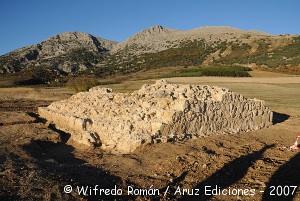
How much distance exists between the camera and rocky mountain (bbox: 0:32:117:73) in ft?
274

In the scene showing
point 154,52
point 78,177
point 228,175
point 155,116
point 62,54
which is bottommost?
point 228,175

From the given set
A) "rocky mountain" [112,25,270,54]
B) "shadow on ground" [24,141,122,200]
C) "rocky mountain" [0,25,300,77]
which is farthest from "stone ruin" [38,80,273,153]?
"rocky mountain" [112,25,270,54]

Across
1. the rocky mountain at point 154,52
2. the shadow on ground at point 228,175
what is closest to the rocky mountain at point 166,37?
the rocky mountain at point 154,52

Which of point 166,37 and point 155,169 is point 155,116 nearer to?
point 155,169

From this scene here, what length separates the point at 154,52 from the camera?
318 feet

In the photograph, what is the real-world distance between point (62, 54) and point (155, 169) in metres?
97.2

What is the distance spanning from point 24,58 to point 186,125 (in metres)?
91.9

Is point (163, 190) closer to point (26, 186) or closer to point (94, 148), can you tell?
point (26, 186)

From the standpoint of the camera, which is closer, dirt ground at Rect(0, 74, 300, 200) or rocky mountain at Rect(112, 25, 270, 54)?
dirt ground at Rect(0, 74, 300, 200)

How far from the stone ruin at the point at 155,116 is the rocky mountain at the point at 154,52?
4643 cm

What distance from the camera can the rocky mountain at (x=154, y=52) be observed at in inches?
2734

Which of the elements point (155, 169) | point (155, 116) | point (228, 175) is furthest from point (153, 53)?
point (228, 175)

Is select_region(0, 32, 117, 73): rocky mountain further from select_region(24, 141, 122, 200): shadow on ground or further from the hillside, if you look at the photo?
select_region(24, 141, 122, 200): shadow on ground

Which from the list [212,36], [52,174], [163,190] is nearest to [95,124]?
[52,174]
